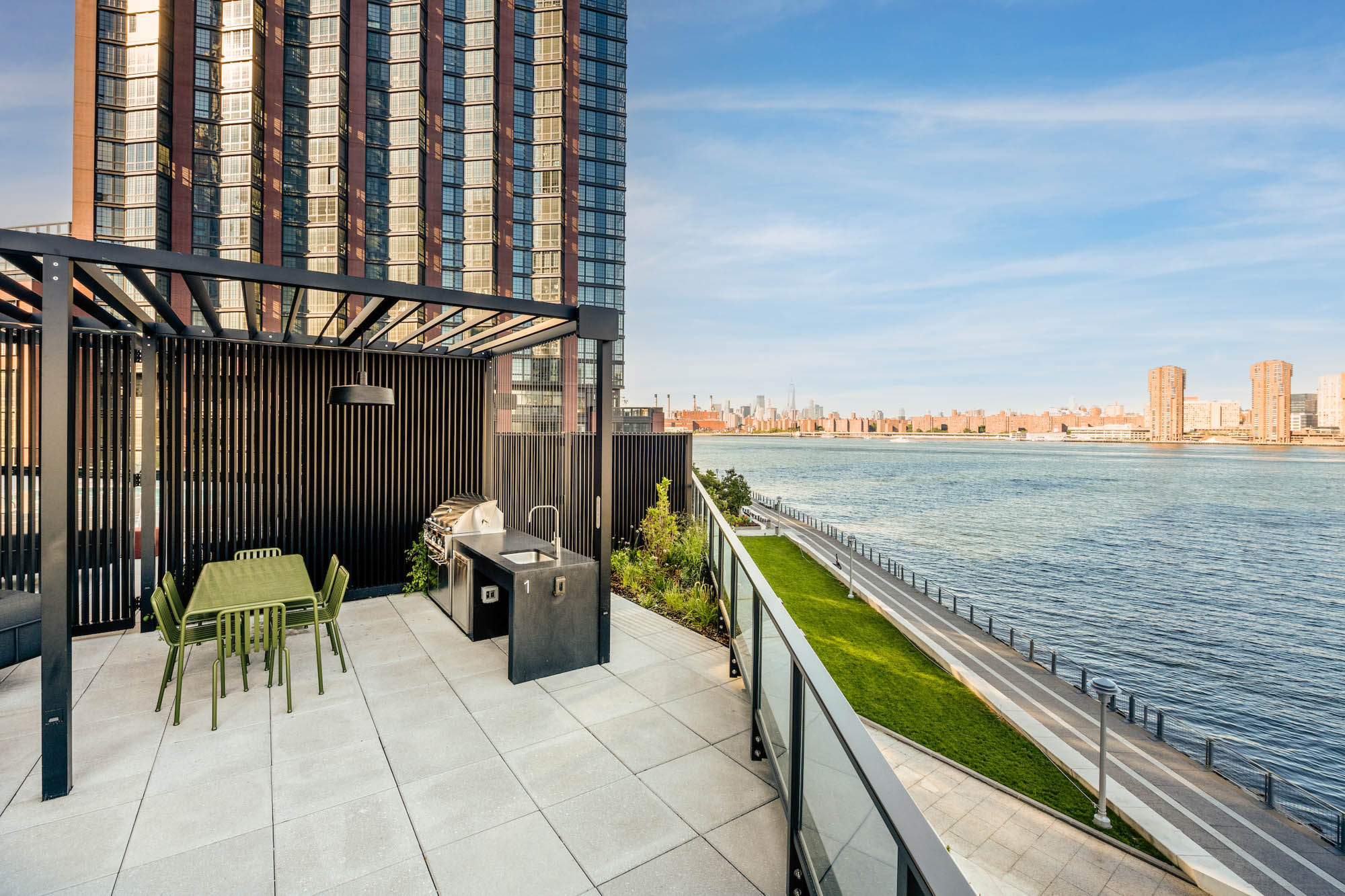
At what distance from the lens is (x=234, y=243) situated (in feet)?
119

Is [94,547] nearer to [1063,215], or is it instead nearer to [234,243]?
[234,243]

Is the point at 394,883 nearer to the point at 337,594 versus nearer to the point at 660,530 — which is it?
the point at 337,594

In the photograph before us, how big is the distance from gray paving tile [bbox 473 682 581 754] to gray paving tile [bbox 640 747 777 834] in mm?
836

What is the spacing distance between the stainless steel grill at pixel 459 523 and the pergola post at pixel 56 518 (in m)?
3.13

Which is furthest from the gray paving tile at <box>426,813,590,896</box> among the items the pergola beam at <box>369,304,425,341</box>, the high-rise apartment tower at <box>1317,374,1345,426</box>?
the high-rise apartment tower at <box>1317,374,1345,426</box>

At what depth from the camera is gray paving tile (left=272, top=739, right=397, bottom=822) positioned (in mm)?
3143

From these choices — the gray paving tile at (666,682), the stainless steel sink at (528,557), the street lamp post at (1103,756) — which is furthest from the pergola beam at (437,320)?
the street lamp post at (1103,756)

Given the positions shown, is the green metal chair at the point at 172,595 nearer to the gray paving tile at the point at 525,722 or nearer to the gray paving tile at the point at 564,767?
the gray paving tile at the point at 525,722

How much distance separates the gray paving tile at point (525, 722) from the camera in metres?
3.85

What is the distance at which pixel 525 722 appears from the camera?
161 inches


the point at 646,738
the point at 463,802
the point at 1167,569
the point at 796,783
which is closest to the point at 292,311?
the point at 463,802

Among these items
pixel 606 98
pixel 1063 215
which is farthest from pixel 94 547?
pixel 1063 215

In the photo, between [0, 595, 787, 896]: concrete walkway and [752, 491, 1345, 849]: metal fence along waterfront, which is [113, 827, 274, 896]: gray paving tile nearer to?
[0, 595, 787, 896]: concrete walkway

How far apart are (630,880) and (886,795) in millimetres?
1689
